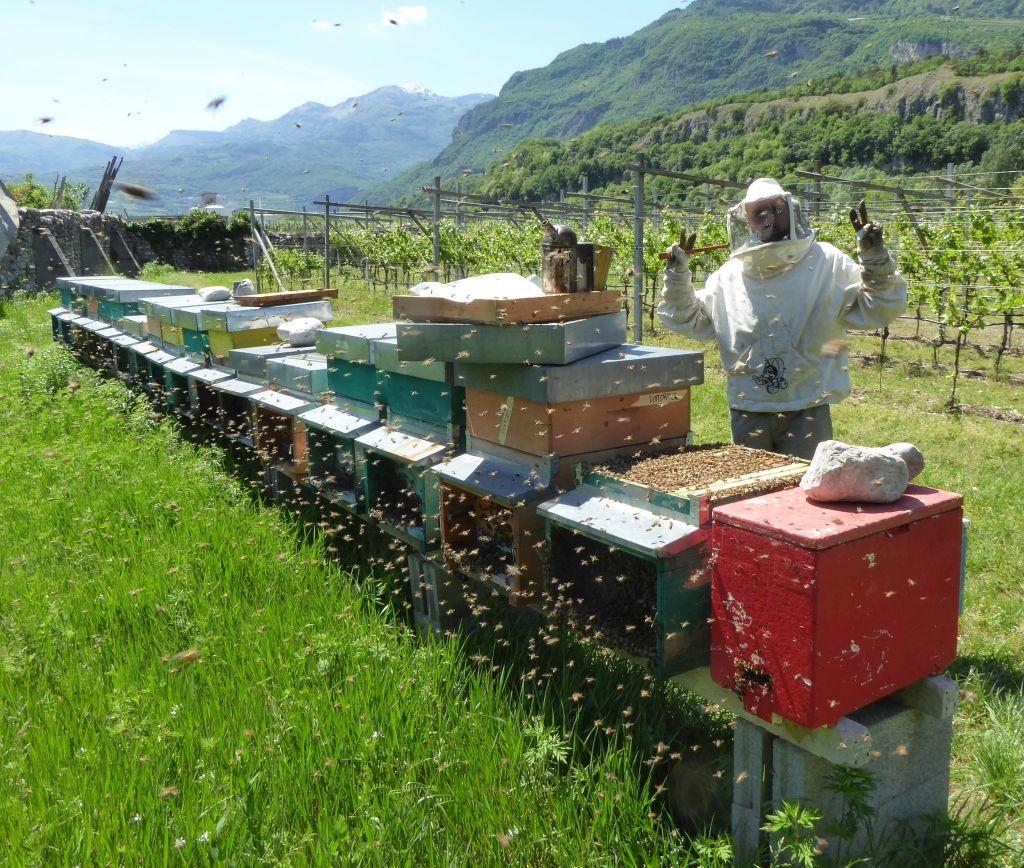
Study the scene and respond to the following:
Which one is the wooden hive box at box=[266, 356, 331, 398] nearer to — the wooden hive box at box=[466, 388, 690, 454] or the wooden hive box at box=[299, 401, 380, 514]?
the wooden hive box at box=[299, 401, 380, 514]

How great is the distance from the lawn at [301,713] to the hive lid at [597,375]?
100 cm

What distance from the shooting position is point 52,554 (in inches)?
184

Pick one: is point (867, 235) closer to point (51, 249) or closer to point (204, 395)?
point (204, 395)

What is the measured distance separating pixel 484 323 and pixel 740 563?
1382 mm

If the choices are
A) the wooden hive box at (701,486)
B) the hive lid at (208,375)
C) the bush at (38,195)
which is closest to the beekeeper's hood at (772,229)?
the wooden hive box at (701,486)

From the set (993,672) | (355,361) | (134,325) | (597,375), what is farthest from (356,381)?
(134,325)

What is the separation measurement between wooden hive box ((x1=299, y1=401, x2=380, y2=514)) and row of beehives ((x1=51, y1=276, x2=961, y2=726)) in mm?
13

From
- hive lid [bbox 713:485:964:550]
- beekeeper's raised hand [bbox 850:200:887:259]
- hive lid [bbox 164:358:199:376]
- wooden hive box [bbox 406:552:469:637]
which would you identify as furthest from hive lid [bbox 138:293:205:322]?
hive lid [bbox 713:485:964:550]

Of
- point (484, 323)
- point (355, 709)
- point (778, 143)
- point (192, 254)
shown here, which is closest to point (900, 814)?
point (355, 709)

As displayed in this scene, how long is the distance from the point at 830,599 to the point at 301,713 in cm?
183

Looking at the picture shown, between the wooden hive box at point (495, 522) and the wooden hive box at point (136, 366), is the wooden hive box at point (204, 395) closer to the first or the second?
the wooden hive box at point (136, 366)

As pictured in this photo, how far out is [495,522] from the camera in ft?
11.2

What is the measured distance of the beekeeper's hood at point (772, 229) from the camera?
3.60 metres

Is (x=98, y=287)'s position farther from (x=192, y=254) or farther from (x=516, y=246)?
(x=192, y=254)
